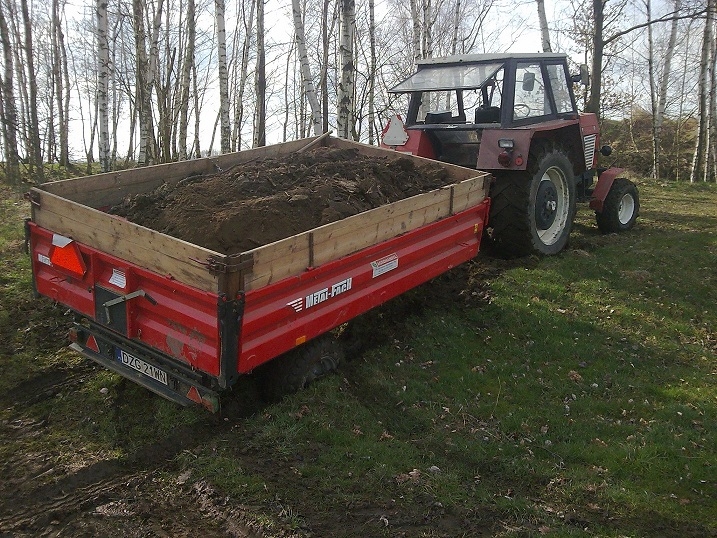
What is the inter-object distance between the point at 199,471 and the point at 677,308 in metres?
4.79

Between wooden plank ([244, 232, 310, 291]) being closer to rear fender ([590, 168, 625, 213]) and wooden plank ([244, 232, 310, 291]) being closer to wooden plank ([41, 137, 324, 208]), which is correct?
wooden plank ([41, 137, 324, 208])

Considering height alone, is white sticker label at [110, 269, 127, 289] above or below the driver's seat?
below

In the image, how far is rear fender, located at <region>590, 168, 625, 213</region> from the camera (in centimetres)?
812

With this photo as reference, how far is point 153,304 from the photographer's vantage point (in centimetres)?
378

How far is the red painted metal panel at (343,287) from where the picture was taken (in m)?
3.64

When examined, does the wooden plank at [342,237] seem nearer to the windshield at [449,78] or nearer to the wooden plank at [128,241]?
the wooden plank at [128,241]

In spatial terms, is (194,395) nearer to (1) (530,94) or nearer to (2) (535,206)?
(2) (535,206)

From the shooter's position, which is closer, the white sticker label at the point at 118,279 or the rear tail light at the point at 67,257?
the white sticker label at the point at 118,279

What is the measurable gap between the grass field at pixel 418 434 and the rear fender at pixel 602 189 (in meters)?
2.38

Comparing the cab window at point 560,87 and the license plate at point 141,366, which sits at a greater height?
the cab window at point 560,87

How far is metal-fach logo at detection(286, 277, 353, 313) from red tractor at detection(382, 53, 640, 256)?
2.87m

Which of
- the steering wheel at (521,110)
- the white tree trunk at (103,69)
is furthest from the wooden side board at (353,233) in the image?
the white tree trunk at (103,69)

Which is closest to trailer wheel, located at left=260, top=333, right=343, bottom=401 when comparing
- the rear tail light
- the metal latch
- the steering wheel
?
the metal latch

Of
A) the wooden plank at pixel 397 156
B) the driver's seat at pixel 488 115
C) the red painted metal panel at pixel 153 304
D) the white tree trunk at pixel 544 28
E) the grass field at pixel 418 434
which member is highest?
the white tree trunk at pixel 544 28
